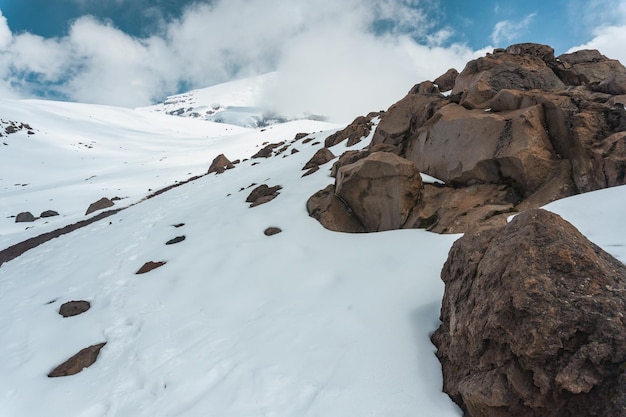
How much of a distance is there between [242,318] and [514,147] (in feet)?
26.6

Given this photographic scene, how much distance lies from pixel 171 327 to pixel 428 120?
Answer: 1062 cm

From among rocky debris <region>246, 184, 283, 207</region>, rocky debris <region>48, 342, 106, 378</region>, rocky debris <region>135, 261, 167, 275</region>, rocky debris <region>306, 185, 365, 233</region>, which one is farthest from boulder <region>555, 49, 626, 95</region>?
rocky debris <region>48, 342, 106, 378</region>

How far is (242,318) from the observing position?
7.08 m

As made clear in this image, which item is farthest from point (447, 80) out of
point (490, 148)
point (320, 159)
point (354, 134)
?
point (490, 148)

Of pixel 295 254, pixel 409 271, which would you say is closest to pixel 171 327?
pixel 295 254

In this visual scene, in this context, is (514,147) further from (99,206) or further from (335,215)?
(99,206)

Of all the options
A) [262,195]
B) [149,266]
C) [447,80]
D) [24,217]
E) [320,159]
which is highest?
[447,80]

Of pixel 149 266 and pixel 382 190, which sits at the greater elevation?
pixel 382 190

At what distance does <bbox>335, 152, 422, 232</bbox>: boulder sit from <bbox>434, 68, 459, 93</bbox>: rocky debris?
16839 mm

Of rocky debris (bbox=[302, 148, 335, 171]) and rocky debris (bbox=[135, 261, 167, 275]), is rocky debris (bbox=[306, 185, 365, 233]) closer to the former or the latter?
rocky debris (bbox=[135, 261, 167, 275])

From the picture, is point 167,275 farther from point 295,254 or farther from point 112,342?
point 295,254

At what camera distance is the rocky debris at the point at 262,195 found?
14981mm

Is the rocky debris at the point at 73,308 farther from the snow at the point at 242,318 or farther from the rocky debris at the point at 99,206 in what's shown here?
the rocky debris at the point at 99,206

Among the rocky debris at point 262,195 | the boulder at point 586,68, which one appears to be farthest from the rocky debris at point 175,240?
the boulder at point 586,68
